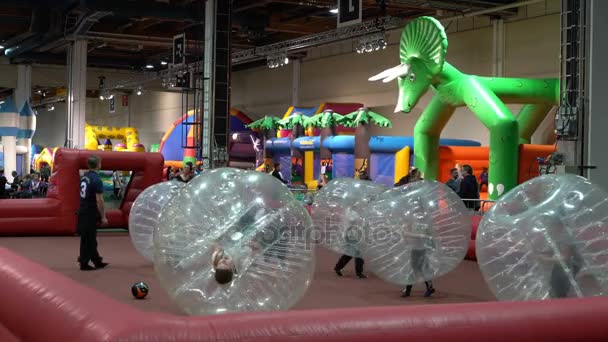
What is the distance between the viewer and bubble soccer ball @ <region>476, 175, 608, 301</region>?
5543 mm

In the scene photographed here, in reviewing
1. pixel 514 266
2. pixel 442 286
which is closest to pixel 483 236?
pixel 514 266

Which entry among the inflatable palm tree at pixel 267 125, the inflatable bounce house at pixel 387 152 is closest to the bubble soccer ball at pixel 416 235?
the inflatable bounce house at pixel 387 152

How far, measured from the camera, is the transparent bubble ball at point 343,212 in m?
8.39

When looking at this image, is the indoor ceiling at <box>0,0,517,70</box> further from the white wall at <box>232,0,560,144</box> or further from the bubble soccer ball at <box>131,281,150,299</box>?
the bubble soccer ball at <box>131,281,150,299</box>

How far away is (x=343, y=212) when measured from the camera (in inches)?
336

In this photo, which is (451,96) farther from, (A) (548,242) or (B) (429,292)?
(A) (548,242)

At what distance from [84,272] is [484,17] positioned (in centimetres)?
1552

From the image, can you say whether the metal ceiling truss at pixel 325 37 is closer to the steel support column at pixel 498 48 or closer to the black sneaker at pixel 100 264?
the steel support column at pixel 498 48

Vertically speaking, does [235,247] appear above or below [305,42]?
below

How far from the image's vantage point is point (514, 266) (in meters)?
5.76

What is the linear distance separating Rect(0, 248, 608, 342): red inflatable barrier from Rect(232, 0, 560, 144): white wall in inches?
644

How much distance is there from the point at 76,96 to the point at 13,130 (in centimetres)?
509

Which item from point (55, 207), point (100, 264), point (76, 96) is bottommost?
point (100, 264)

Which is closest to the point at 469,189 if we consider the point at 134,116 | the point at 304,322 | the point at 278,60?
the point at 304,322
